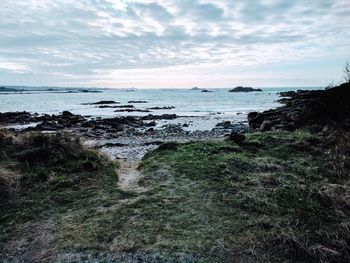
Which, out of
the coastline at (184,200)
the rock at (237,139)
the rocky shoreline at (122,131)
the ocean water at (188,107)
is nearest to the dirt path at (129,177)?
the coastline at (184,200)

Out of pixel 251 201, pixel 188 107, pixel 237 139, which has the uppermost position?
pixel 237 139

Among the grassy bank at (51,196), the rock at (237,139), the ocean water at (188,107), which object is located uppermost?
the rock at (237,139)

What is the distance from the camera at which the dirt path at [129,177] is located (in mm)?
7151

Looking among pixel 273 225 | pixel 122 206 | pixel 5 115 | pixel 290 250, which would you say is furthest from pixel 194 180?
pixel 5 115

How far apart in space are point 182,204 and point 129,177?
6.50ft

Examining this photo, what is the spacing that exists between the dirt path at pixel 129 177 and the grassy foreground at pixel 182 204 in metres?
0.15

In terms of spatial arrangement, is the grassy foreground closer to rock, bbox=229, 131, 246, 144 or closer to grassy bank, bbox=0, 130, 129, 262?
grassy bank, bbox=0, 130, 129, 262

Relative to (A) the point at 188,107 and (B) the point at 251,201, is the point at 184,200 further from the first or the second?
(A) the point at 188,107

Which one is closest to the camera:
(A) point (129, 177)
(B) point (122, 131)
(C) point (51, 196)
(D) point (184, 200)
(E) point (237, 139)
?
(D) point (184, 200)

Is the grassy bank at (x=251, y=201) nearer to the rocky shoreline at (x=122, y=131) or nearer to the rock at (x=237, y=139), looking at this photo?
the rock at (x=237, y=139)

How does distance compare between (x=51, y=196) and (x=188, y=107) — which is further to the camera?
(x=188, y=107)

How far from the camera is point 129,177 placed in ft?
26.2

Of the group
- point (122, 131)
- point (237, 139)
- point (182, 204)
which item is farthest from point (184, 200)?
point (122, 131)

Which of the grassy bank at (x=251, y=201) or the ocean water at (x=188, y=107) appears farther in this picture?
the ocean water at (x=188, y=107)
